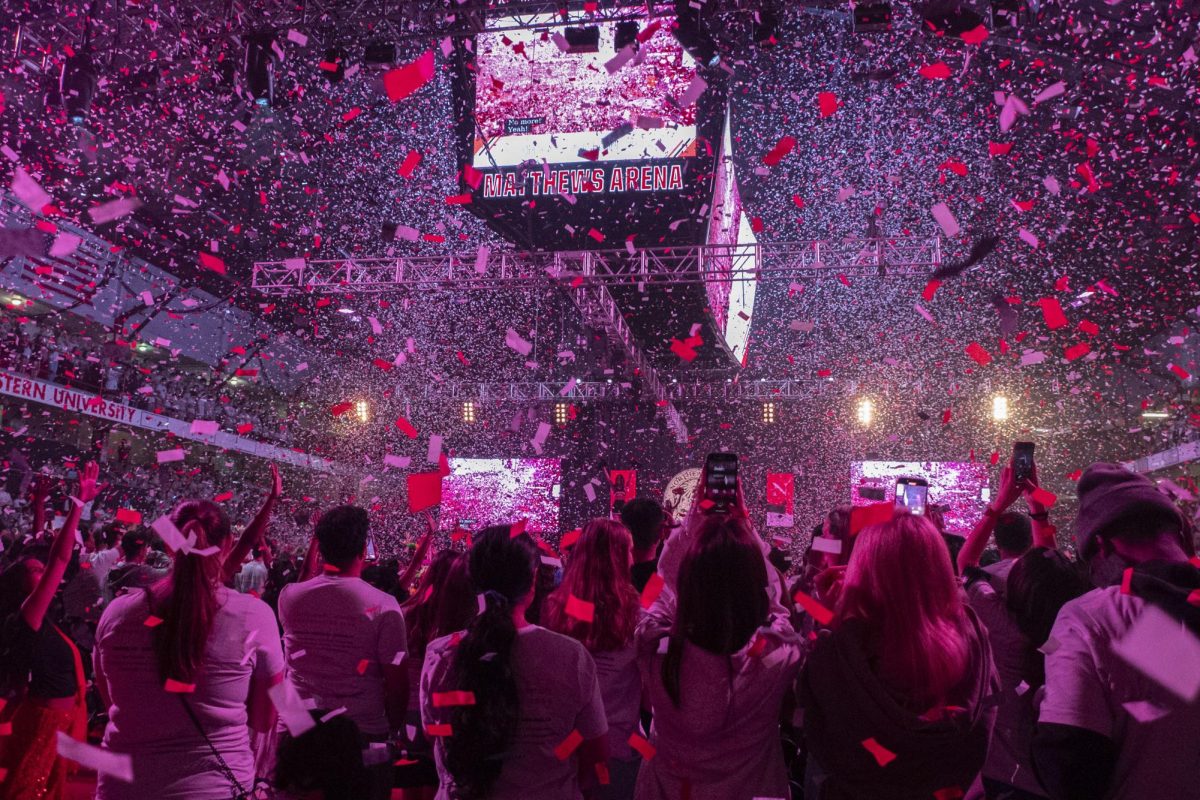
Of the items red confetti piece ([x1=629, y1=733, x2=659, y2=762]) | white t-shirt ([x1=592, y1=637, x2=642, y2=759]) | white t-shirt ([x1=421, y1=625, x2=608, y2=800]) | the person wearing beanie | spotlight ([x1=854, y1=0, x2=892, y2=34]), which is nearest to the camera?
the person wearing beanie

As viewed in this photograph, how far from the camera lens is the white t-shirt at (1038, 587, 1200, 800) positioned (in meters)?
1.36

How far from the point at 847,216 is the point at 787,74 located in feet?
17.1

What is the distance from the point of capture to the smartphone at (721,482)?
3.05m

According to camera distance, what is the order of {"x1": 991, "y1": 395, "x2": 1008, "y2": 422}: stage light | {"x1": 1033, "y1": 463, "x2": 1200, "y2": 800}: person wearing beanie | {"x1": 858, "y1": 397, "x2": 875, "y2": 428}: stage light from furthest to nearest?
{"x1": 858, "y1": 397, "x2": 875, "y2": 428}: stage light → {"x1": 991, "y1": 395, "x2": 1008, "y2": 422}: stage light → {"x1": 1033, "y1": 463, "x2": 1200, "y2": 800}: person wearing beanie

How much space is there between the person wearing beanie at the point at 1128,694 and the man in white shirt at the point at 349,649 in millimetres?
1845

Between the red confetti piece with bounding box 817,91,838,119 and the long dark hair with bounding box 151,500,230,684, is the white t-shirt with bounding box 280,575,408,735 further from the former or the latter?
the red confetti piece with bounding box 817,91,838,119

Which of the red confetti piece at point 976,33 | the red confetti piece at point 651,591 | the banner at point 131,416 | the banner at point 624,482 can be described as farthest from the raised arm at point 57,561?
the banner at point 624,482

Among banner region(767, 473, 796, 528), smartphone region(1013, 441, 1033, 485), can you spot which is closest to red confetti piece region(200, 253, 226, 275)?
banner region(767, 473, 796, 528)

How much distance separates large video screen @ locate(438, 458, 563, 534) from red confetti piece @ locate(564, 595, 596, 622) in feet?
51.5

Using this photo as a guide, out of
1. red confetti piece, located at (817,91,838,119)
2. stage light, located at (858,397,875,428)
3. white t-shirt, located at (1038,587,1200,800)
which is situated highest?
red confetti piece, located at (817,91,838,119)

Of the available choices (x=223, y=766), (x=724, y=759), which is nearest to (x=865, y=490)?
(x=724, y=759)

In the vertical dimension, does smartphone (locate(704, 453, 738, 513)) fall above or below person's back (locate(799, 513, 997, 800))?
above

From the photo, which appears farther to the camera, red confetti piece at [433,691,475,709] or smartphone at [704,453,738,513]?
smartphone at [704,453,738,513]

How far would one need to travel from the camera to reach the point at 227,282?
17828 millimetres
